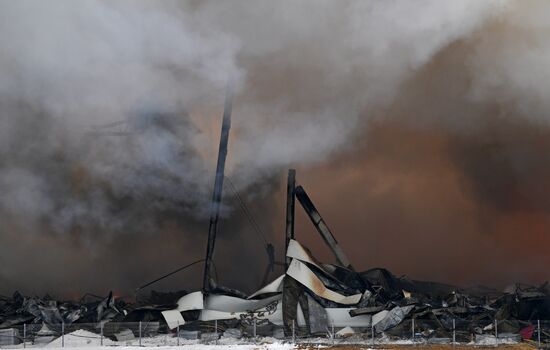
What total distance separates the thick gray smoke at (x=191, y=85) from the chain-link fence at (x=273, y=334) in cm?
1105

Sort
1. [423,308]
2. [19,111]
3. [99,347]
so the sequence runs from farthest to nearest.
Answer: [19,111]
[423,308]
[99,347]

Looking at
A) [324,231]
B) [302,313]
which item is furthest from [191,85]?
[302,313]

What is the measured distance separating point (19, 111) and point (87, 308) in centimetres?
1065

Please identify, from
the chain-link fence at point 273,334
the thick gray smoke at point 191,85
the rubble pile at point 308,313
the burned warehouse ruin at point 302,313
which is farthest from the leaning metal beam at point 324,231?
the chain-link fence at point 273,334

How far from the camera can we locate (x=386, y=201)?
51594 millimetres

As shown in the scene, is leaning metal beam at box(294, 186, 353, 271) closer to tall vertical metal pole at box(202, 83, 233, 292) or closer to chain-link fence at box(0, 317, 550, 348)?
tall vertical metal pole at box(202, 83, 233, 292)

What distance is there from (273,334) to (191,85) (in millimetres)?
13518

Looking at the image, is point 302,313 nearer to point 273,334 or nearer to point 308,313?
point 308,313

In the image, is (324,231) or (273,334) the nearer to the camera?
(273,334)

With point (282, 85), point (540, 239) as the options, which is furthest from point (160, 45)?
point (540, 239)

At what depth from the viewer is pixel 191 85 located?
38469 millimetres

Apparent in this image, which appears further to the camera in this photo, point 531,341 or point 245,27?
point 245,27

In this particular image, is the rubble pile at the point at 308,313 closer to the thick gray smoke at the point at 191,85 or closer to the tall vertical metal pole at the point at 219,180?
the tall vertical metal pole at the point at 219,180

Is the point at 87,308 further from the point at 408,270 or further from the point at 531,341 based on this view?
the point at 408,270
